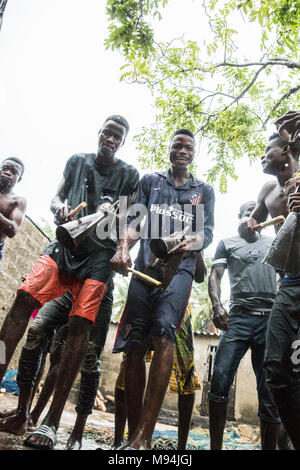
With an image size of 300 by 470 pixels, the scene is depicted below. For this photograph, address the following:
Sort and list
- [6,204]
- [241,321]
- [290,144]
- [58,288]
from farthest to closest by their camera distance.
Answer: [6,204] < [241,321] < [290,144] < [58,288]

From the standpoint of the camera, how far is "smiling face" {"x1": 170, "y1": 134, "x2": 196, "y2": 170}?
2.80 m

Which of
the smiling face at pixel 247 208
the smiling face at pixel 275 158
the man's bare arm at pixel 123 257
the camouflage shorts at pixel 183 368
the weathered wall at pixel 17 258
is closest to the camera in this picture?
the man's bare arm at pixel 123 257

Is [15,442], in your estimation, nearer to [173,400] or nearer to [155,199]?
[155,199]

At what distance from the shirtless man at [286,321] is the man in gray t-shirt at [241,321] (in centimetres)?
86

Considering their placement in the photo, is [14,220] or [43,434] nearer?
[43,434]

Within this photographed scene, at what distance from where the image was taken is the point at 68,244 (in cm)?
244

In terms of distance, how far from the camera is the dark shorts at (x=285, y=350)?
1.90 metres

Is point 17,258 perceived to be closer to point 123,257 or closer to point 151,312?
point 123,257

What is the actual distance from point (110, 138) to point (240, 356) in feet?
7.24

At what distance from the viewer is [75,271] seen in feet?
8.32

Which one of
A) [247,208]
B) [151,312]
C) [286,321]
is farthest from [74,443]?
[247,208]

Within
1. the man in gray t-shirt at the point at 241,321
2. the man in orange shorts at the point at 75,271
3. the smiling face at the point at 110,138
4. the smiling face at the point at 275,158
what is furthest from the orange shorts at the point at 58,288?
the smiling face at the point at 275,158

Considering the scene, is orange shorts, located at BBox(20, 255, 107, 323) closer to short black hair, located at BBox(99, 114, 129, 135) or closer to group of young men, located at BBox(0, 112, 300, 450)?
group of young men, located at BBox(0, 112, 300, 450)

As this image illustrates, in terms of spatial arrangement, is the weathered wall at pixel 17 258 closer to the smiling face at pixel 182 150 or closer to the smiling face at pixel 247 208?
the smiling face at pixel 247 208
